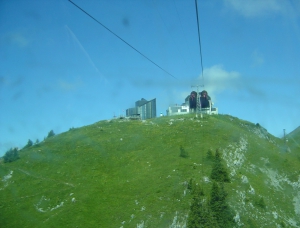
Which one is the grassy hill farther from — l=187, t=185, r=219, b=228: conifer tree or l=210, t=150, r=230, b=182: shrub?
l=187, t=185, r=219, b=228: conifer tree

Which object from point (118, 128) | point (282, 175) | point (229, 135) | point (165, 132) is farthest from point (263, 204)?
point (118, 128)

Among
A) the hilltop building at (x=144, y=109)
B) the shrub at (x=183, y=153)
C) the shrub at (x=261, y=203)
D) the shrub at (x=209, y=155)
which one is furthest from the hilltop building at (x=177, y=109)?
the shrub at (x=261, y=203)

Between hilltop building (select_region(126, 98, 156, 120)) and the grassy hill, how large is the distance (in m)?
23.2

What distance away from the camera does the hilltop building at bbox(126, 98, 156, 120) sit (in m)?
103

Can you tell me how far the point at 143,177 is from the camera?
2112 inches

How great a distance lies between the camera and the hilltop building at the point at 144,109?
4063 inches

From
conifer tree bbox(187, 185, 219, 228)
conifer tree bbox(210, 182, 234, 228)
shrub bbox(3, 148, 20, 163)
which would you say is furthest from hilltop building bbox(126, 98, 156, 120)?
conifer tree bbox(187, 185, 219, 228)

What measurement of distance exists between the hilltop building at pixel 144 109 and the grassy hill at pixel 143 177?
23.2 metres

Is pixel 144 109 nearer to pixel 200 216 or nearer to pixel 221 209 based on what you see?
pixel 221 209

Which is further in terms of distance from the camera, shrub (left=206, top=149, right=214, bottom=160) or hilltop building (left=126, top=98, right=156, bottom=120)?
hilltop building (left=126, top=98, right=156, bottom=120)

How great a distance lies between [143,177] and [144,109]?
53005 millimetres

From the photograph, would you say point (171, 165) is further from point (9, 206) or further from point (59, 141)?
point (59, 141)

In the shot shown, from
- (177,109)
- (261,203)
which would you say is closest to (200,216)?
(261,203)

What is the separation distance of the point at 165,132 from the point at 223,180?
25.0 meters
